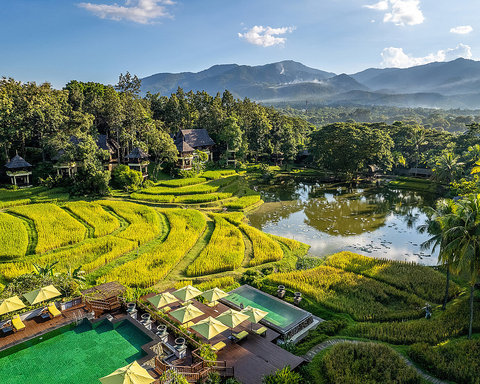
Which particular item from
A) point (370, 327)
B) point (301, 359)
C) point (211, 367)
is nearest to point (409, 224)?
point (370, 327)

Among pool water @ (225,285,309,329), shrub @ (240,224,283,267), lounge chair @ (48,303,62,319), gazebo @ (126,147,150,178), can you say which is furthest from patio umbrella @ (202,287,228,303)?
gazebo @ (126,147,150,178)

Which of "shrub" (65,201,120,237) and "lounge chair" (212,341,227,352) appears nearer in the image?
"lounge chair" (212,341,227,352)

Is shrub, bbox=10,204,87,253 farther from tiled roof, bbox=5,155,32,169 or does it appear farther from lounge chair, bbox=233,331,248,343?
lounge chair, bbox=233,331,248,343

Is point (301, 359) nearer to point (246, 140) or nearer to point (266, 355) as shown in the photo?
point (266, 355)

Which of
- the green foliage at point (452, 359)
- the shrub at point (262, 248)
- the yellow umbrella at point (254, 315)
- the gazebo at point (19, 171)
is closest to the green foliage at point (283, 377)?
the yellow umbrella at point (254, 315)

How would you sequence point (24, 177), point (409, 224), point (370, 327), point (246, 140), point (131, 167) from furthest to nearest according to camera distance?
point (246, 140)
point (131, 167)
point (24, 177)
point (409, 224)
point (370, 327)

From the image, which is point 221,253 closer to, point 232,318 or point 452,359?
point 232,318
